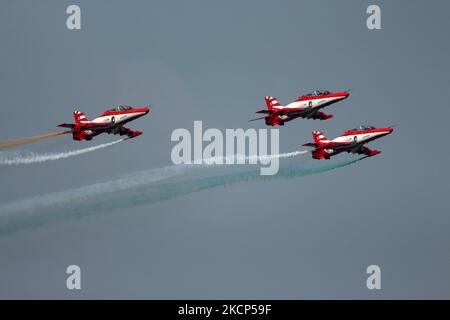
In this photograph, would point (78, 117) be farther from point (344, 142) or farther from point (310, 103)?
point (344, 142)

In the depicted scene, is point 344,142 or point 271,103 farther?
point 271,103

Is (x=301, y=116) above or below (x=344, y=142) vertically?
above

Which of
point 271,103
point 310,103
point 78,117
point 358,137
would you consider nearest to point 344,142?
point 358,137

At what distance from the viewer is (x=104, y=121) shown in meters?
108

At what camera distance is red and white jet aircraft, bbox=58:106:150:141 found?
108 metres

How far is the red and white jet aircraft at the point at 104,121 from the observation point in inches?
4247

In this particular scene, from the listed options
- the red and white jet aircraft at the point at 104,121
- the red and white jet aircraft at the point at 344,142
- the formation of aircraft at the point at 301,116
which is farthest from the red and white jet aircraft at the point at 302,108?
the red and white jet aircraft at the point at 104,121

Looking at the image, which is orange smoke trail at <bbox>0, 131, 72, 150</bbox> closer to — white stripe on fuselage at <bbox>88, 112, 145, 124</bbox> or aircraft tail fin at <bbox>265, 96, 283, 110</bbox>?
white stripe on fuselage at <bbox>88, 112, 145, 124</bbox>

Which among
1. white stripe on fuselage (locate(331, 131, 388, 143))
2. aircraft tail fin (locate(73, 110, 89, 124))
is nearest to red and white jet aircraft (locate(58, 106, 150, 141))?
aircraft tail fin (locate(73, 110, 89, 124))
